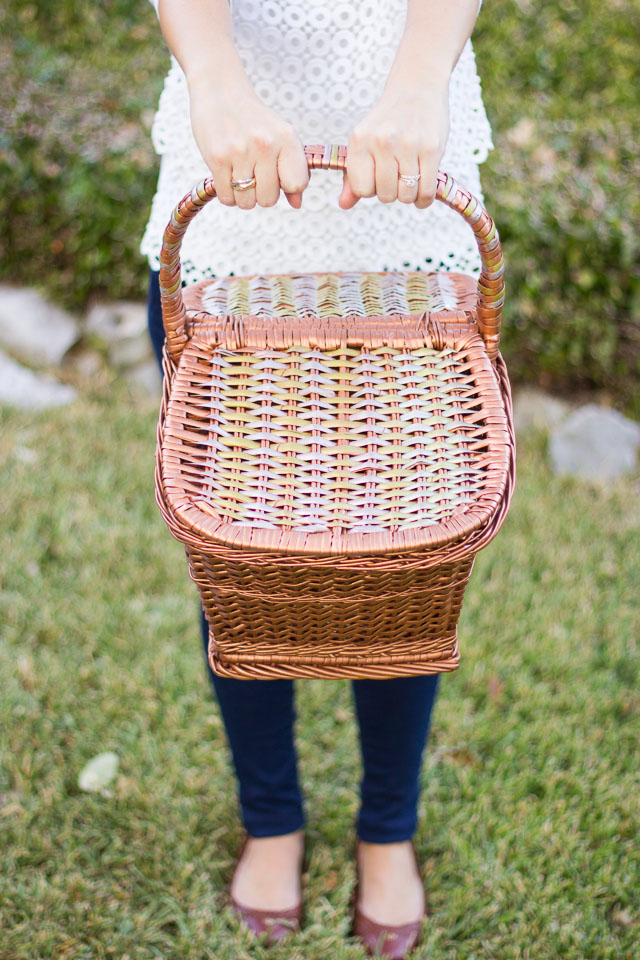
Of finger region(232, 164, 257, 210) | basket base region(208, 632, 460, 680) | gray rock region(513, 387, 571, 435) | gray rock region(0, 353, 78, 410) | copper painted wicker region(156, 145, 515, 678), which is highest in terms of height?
finger region(232, 164, 257, 210)

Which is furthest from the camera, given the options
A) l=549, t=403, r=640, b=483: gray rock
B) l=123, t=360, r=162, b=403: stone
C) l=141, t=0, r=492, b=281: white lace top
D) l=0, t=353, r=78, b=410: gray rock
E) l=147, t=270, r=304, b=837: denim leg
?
l=123, t=360, r=162, b=403: stone

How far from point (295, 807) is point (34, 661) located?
74 centimetres

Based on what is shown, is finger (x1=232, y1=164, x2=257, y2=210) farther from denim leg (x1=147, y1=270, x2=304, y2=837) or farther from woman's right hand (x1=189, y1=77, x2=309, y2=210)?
denim leg (x1=147, y1=270, x2=304, y2=837)

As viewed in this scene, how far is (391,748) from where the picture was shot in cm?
125

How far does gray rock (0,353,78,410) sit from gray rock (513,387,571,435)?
1504mm

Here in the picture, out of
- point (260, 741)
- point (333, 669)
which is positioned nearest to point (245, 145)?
point (333, 669)

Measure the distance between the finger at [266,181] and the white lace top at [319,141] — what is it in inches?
10.3

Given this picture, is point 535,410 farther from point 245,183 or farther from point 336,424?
point 245,183

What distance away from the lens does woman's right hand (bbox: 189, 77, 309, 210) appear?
31.8 inches

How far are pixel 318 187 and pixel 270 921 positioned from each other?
1.14 meters

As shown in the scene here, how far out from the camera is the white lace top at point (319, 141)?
102 centimetres

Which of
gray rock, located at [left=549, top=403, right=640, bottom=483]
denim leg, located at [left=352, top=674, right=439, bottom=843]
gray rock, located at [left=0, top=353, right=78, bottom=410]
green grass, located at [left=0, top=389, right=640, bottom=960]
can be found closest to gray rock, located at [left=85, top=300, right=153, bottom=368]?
gray rock, located at [left=0, top=353, right=78, bottom=410]

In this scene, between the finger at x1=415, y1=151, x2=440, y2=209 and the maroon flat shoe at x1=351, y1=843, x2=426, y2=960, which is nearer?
the finger at x1=415, y1=151, x2=440, y2=209

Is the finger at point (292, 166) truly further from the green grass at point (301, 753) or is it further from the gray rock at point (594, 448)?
the gray rock at point (594, 448)
